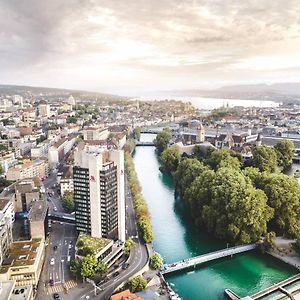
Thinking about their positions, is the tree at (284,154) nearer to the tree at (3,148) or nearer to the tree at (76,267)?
Result: the tree at (76,267)

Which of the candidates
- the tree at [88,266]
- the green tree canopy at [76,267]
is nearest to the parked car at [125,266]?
the tree at [88,266]

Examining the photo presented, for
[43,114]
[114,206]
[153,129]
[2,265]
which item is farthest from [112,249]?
[43,114]

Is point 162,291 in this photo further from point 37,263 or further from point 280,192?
point 280,192

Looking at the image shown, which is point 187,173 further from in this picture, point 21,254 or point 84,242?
point 21,254

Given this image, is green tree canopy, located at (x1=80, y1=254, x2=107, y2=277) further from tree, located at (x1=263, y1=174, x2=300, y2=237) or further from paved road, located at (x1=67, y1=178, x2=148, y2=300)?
tree, located at (x1=263, y1=174, x2=300, y2=237)

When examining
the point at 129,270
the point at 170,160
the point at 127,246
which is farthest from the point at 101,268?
the point at 170,160
